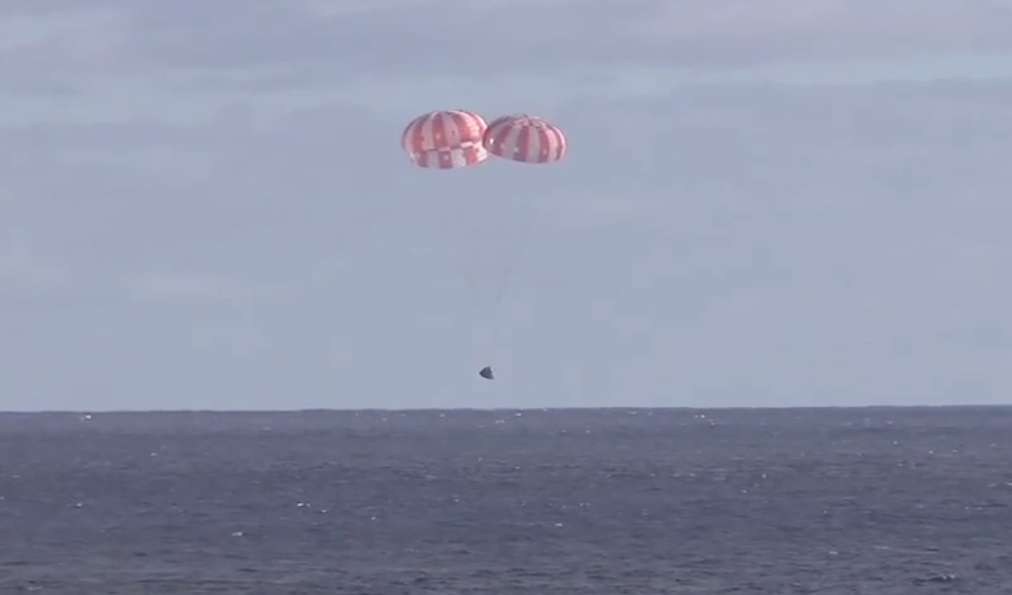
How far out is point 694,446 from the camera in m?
130

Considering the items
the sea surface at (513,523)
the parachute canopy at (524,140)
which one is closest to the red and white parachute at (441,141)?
the parachute canopy at (524,140)

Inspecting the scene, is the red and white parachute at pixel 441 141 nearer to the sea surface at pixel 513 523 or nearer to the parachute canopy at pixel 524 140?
the parachute canopy at pixel 524 140

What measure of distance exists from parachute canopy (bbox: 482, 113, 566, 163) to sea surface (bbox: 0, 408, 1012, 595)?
28.0ft

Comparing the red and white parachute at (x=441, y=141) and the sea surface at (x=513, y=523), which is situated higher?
the red and white parachute at (x=441, y=141)

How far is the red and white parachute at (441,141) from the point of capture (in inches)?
1693

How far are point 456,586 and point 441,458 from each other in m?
69.7

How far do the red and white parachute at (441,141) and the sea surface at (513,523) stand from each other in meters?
8.53

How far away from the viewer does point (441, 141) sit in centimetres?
4300

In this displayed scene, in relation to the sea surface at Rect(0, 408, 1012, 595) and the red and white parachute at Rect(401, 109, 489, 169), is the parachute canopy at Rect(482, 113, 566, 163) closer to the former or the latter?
the red and white parachute at Rect(401, 109, 489, 169)

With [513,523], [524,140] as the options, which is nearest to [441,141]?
[524,140]

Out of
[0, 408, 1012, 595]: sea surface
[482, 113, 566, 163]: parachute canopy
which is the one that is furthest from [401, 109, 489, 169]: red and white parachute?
[0, 408, 1012, 595]: sea surface

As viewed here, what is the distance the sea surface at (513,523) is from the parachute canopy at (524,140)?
28.0 ft

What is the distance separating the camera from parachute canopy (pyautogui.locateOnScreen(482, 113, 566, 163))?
41750 millimetres

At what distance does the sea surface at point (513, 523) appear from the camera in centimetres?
4450
